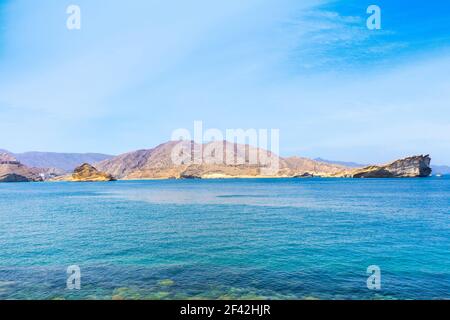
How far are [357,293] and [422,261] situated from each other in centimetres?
1302

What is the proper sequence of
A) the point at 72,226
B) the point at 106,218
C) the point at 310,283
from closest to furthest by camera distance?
the point at 310,283 → the point at 72,226 → the point at 106,218

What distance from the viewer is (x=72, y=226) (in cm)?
5384

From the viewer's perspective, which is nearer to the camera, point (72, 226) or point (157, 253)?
point (157, 253)

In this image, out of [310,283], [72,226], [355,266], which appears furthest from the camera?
[72,226]

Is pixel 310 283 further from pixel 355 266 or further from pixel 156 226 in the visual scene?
pixel 156 226

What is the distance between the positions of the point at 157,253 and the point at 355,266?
2054 centimetres

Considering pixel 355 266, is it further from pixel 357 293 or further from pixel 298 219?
pixel 298 219
